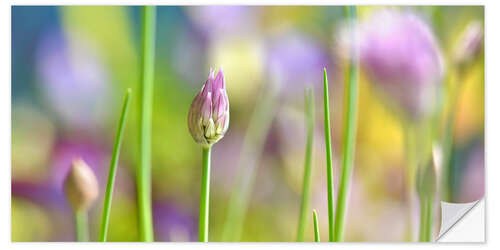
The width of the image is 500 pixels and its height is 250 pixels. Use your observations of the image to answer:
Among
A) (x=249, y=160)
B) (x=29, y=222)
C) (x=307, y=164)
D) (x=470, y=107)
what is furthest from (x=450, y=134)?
(x=29, y=222)

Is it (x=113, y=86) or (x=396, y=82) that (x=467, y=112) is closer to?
(x=396, y=82)

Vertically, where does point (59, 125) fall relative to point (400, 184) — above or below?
above

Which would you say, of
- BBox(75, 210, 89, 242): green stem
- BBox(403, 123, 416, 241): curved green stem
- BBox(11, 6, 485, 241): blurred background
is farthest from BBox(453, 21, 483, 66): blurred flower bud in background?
BBox(75, 210, 89, 242): green stem

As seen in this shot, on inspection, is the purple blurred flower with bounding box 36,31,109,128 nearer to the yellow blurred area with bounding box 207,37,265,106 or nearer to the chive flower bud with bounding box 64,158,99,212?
the chive flower bud with bounding box 64,158,99,212

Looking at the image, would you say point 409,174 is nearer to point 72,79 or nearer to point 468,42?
point 468,42
